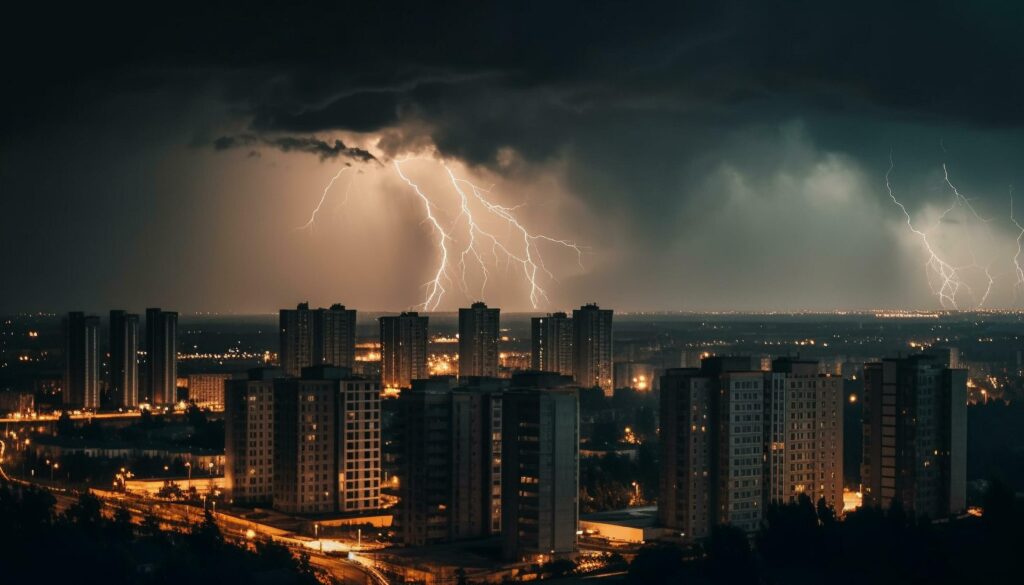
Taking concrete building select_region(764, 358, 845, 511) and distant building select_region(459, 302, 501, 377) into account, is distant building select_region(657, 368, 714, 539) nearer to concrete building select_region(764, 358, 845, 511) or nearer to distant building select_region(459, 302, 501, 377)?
concrete building select_region(764, 358, 845, 511)

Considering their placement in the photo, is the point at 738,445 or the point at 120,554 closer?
the point at 120,554

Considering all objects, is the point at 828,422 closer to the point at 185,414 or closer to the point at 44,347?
the point at 185,414

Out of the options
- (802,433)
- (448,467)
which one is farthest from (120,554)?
(802,433)

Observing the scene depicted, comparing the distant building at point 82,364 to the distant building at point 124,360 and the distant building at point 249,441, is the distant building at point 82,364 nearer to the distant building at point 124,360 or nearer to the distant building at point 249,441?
the distant building at point 124,360

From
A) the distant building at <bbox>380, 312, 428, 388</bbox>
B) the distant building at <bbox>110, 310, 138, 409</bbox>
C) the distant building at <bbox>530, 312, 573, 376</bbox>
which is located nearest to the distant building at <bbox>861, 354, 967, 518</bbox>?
the distant building at <bbox>380, 312, 428, 388</bbox>

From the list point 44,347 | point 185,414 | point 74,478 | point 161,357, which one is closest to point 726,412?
point 74,478

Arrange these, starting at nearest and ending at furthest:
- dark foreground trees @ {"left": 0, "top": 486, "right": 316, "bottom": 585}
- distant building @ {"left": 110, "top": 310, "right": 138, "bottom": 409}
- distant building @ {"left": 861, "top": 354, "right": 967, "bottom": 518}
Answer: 1. dark foreground trees @ {"left": 0, "top": 486, "right": 316, "bottom": 585}
2. distant building @ {"left": 861, "top": 354, "right": 967, "bottom": 518}
3. distant building @ {"left": 110, "top": 310, "right": 138, "bottom": 409}

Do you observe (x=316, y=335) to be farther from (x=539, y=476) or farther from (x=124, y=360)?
(x=539, y=476)
